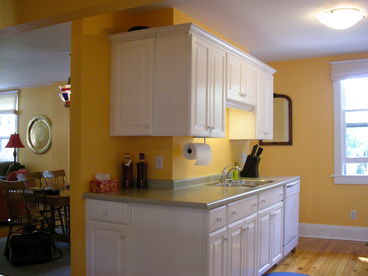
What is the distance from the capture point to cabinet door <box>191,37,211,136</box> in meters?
3.18

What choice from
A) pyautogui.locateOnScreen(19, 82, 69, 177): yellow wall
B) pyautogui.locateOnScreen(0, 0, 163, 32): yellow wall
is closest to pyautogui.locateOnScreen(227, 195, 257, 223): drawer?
pyautogui.locateOnScreen(0, 0, 163, 32): yellow wall

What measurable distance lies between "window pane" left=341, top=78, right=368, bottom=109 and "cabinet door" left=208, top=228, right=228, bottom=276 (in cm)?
330

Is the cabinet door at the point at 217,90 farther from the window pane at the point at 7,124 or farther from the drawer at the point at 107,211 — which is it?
the window pane at the point at 7,124

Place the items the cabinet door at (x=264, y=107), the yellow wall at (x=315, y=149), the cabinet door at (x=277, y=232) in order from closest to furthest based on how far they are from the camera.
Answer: the cabinet door at (x=277, y=232)
the cabinet door at (x=264, y=107)
the yellow wall at (x=315, y=149)

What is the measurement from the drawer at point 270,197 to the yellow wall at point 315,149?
59.2 inches

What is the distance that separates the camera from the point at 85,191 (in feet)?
10.3

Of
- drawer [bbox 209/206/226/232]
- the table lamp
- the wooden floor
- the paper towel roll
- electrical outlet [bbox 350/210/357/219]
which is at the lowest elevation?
the wooden floor

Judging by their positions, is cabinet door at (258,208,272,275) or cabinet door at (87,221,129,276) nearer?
cabinet door at (87,221,129,276)

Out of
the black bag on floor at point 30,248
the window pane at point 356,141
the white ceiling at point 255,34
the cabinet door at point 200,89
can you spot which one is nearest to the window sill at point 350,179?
the window pane at point 356,141

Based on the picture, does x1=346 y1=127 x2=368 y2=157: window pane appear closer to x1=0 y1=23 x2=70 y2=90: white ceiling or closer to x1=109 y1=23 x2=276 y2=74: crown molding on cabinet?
x1=109 y1=23 x2=276 y2=74: crown molding on cabinet

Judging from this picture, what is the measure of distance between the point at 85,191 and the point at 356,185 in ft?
12.2

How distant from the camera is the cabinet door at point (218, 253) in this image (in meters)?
2.69

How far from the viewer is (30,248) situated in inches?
163

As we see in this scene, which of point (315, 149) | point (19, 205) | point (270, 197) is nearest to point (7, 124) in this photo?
point (19, 205)
